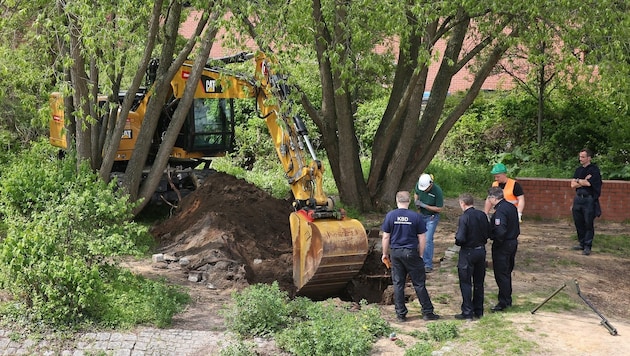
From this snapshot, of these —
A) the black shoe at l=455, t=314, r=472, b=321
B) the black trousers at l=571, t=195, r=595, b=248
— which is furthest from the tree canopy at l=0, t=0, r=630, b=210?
the black shoe at l=455, t=314, r=472, b=321

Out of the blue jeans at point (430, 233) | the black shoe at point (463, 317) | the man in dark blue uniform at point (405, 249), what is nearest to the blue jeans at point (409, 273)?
the man in dark blue uniform at point (405, 249)

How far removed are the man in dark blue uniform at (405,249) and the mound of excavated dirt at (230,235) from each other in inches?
100

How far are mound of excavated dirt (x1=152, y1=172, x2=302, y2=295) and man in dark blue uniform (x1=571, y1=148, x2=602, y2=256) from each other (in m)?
4.72

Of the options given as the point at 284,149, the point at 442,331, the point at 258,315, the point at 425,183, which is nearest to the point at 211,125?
the point at 284,149

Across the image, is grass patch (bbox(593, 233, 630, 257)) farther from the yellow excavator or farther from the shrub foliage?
the shrub foliage

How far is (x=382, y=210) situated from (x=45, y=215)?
28.4 ft

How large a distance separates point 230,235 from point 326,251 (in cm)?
309

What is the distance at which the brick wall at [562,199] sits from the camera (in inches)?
673

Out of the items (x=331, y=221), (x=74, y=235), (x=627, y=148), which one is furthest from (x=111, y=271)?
(x=627, y=148)

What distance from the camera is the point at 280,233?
14500mm

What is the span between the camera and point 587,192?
1316cm

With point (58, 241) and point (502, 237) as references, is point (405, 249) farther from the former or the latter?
point (58, 241)

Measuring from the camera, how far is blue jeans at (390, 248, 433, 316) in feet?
30.9

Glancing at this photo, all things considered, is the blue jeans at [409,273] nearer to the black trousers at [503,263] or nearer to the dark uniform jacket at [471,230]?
the dark uniform jacket at [471,230]
